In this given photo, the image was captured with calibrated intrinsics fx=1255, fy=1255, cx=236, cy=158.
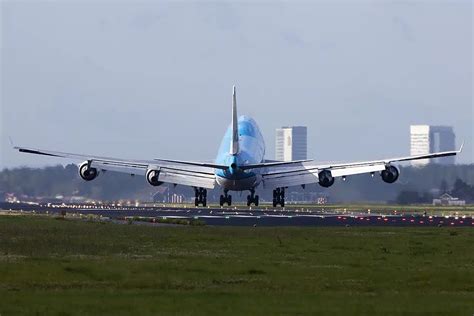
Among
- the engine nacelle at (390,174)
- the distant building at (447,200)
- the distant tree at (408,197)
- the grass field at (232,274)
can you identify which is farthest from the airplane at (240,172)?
the grass field at (232,274)

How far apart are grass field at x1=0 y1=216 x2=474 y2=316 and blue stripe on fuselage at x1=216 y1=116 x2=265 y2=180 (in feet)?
134

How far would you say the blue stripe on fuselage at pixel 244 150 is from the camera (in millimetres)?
93500

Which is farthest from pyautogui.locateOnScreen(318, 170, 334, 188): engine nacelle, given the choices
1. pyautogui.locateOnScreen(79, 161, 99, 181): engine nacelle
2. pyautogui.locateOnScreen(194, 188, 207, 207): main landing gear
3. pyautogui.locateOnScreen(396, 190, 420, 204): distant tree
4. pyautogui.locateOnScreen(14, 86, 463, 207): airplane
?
pyautogui.locateOnScreen(396, 190, 420, 204): distant tree

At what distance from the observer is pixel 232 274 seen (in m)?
33.0

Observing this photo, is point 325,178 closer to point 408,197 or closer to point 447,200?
point 408,197

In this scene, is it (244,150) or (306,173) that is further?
(306,173)

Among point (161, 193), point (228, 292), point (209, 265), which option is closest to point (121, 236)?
point (209, 265)

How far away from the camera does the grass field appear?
25.9 metres

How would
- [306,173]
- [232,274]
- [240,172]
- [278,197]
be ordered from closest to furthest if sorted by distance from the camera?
[232,274] → [240,172] → [306,173] → [278,197]

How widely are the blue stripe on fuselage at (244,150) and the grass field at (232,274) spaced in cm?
4088

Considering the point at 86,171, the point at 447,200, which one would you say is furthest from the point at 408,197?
the point at 86,171

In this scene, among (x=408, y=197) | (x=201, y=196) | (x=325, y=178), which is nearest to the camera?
(x=325, y=178)

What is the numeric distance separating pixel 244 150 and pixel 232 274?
216 feet

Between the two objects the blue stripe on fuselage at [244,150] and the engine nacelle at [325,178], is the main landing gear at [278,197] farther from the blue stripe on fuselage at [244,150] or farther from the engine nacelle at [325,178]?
the engine nacelle at [325,178]
